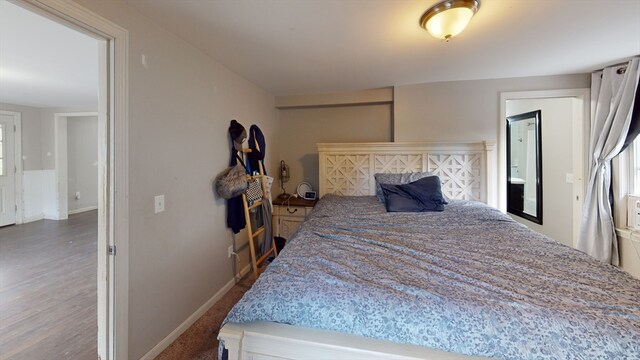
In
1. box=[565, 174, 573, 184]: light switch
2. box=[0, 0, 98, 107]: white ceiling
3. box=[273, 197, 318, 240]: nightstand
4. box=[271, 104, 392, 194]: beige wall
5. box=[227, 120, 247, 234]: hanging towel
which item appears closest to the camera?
box=[0, 0, 98, 107]: white ceiling

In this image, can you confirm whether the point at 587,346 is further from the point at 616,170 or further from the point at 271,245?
the point at 616,170

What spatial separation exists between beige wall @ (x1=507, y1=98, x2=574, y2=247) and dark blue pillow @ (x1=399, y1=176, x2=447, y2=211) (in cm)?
195

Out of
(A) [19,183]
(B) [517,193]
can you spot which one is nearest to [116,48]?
(B) [517,193]

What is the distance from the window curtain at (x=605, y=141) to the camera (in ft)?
8.00

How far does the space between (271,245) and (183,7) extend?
7.86 feet

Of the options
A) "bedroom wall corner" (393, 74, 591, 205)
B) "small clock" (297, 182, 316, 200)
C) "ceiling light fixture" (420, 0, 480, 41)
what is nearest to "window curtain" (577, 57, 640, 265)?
"bedroom wall corner" (393, 74, 591, 205)

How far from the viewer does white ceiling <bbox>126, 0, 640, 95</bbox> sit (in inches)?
62.0

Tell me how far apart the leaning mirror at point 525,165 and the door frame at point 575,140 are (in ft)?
2.26

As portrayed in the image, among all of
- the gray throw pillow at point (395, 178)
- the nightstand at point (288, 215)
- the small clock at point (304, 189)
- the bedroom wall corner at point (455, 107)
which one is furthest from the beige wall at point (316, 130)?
the gray throw pillow at point (395, 178)

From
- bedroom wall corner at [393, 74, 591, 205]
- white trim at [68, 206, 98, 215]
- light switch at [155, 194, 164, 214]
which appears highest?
bedroom wall corner at [393, 74, 591, 205]

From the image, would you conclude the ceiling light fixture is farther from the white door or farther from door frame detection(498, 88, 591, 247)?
the white door

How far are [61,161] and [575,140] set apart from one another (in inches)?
332

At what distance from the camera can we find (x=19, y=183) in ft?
15.6

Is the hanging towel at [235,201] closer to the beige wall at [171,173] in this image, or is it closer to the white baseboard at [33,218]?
the beige wall at [171,173]
